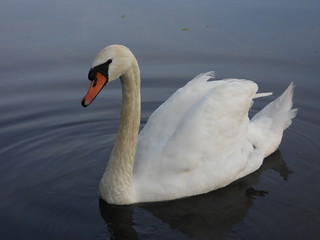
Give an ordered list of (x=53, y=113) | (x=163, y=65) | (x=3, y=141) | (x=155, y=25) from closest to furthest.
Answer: (x=3, y=141) < (x=53, y=113) < (x=163, y=65) < (x=155, y=25)

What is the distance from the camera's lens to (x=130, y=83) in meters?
6.20

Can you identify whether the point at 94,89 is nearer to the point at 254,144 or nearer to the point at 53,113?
the point at 254,144

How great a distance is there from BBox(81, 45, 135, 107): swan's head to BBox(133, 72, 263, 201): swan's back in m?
1.19

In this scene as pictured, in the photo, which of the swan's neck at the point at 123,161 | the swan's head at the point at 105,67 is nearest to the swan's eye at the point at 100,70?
the swan's head at the point at 105,67

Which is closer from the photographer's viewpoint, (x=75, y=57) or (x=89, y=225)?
(x=89, y=225)

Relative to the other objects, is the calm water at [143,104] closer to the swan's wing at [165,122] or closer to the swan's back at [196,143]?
the swan's back at [196,143]

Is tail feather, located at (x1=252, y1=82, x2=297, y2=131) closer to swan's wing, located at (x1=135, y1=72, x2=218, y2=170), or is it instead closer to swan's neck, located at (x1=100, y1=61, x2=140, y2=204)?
swan's wing, located at (x1=135, y1=72, x2=218, y2=170)

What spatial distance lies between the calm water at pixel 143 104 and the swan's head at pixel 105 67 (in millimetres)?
1492

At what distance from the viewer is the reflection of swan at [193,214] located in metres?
6.12

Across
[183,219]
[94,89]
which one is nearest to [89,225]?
[183,219]

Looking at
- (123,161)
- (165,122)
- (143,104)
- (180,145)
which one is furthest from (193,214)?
(143,104)

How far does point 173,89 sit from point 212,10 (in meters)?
4.29

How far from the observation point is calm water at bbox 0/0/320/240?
6.27m

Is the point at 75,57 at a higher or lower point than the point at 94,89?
lower
